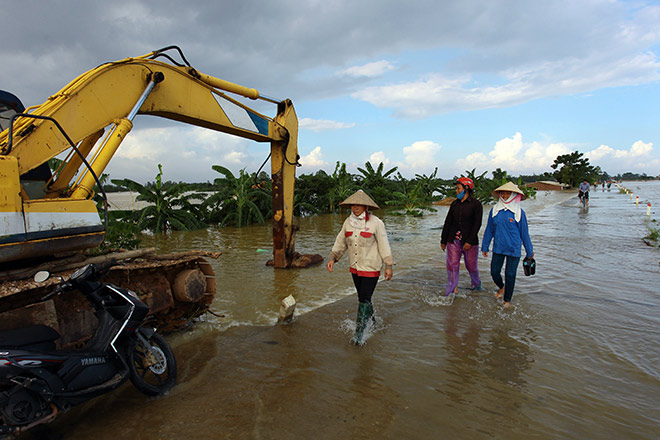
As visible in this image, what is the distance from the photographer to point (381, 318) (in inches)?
210

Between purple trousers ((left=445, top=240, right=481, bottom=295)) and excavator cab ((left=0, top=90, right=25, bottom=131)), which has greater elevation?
excavator cab ((left=0, top=90, right=25, bottom=131))

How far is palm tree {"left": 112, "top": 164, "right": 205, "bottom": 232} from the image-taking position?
1448 cm

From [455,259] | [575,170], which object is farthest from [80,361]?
[575,170]

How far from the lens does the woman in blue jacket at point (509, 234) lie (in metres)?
5.54

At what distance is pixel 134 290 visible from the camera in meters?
4.25

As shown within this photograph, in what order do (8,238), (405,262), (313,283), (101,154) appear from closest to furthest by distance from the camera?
(8,238) < (101,154) < (313,283) < (405,262)

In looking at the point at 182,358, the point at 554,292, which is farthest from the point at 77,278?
the point at 554,292

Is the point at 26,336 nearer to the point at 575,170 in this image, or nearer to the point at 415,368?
the point at 415,368

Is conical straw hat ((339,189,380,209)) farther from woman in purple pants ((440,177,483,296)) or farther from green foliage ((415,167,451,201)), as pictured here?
green foliage ((415,167,451,201))

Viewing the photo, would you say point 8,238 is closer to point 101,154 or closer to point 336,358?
point 101,154

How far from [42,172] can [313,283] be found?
177 inches

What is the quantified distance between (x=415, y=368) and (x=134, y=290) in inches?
122

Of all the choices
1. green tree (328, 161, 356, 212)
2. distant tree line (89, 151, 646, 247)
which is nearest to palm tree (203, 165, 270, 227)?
distant tree line (89, 151, 646, 247)

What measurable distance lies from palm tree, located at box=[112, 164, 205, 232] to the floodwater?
29.0ft
